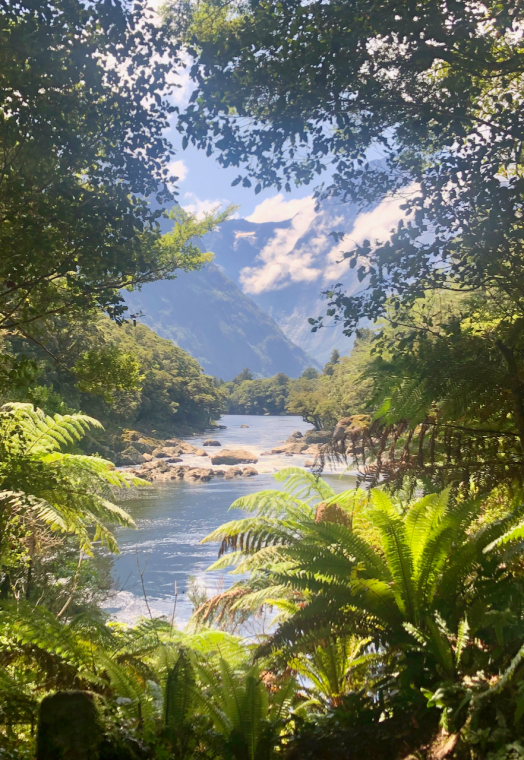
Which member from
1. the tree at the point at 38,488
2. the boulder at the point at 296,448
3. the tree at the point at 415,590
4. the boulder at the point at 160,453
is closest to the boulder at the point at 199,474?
the boulder at the point at 160,453

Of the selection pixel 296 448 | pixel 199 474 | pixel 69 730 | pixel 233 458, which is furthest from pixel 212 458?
pixel 69 730

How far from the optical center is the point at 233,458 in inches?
1195

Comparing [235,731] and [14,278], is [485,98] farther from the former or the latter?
[235,731]

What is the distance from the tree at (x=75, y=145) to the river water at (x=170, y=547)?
184 inches

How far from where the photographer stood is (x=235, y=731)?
8.27 feet

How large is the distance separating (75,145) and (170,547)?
13.0 meters

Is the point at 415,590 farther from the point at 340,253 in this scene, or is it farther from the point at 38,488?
the point at 38,488

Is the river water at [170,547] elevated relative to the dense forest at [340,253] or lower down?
lower down

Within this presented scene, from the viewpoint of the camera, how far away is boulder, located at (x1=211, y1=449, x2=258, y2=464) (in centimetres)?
3022

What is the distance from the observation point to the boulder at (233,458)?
30.2 metres

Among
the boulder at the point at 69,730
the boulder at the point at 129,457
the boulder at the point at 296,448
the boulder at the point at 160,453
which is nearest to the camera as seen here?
the boulder at the point at 69,730

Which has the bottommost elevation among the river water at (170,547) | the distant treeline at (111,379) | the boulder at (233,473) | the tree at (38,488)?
the river water at (170,547)

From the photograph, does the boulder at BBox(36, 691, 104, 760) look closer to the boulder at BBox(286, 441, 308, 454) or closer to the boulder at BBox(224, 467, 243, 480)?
the boulder at BBox(224, 467, 243, 480)

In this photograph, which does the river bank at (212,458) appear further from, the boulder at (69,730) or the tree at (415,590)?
the boulder at (69,730)
